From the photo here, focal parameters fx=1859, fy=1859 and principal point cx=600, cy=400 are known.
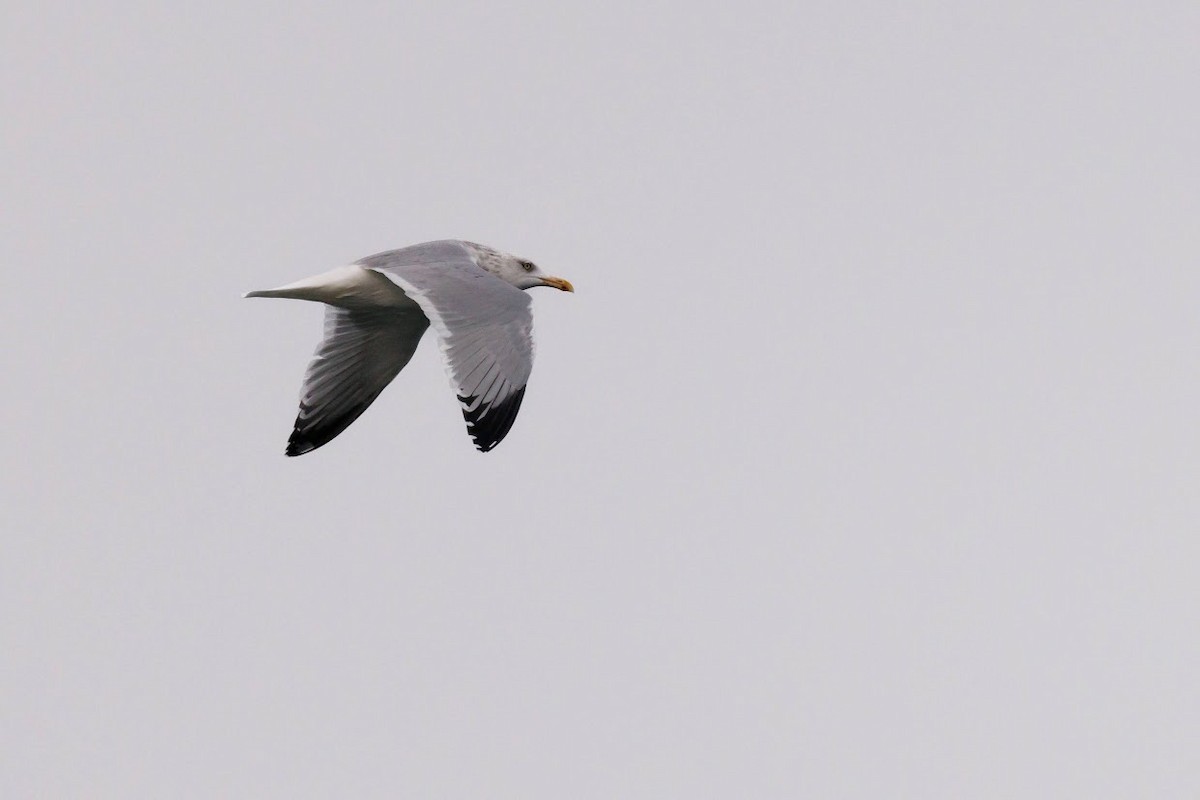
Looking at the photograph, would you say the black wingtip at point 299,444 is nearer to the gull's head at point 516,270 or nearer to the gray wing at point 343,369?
the gray wing at point 343,369

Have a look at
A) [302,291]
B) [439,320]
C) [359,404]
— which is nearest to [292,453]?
[359,404]

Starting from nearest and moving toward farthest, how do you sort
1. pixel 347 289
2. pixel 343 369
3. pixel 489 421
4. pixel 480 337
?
pixel 489 421
pixel 480 337
pixel 347 289
pixel 343 369

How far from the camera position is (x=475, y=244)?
38.9 feet

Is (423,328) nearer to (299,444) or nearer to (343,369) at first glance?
(343,369)

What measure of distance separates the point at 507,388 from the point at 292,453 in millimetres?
2692

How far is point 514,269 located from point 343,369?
135cm

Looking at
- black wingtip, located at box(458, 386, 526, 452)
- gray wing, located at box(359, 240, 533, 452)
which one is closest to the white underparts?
gray wing, located at box(359, 240, 533, 452)

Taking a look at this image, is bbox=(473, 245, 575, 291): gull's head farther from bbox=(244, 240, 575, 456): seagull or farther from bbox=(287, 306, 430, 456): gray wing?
bbox=(287, 306, 430, 456): gray wing

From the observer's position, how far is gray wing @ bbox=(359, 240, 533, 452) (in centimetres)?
985

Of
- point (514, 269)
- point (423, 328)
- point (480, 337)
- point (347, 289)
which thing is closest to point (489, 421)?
point (480, 337)

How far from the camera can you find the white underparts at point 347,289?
11039 millimetres

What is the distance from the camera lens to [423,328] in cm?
1230

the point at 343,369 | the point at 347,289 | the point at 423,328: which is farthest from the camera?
the point at 423,328

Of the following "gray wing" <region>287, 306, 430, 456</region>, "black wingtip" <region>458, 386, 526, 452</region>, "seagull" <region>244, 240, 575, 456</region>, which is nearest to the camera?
"black wingtip" <region>458, 386, 526, 452</region>
